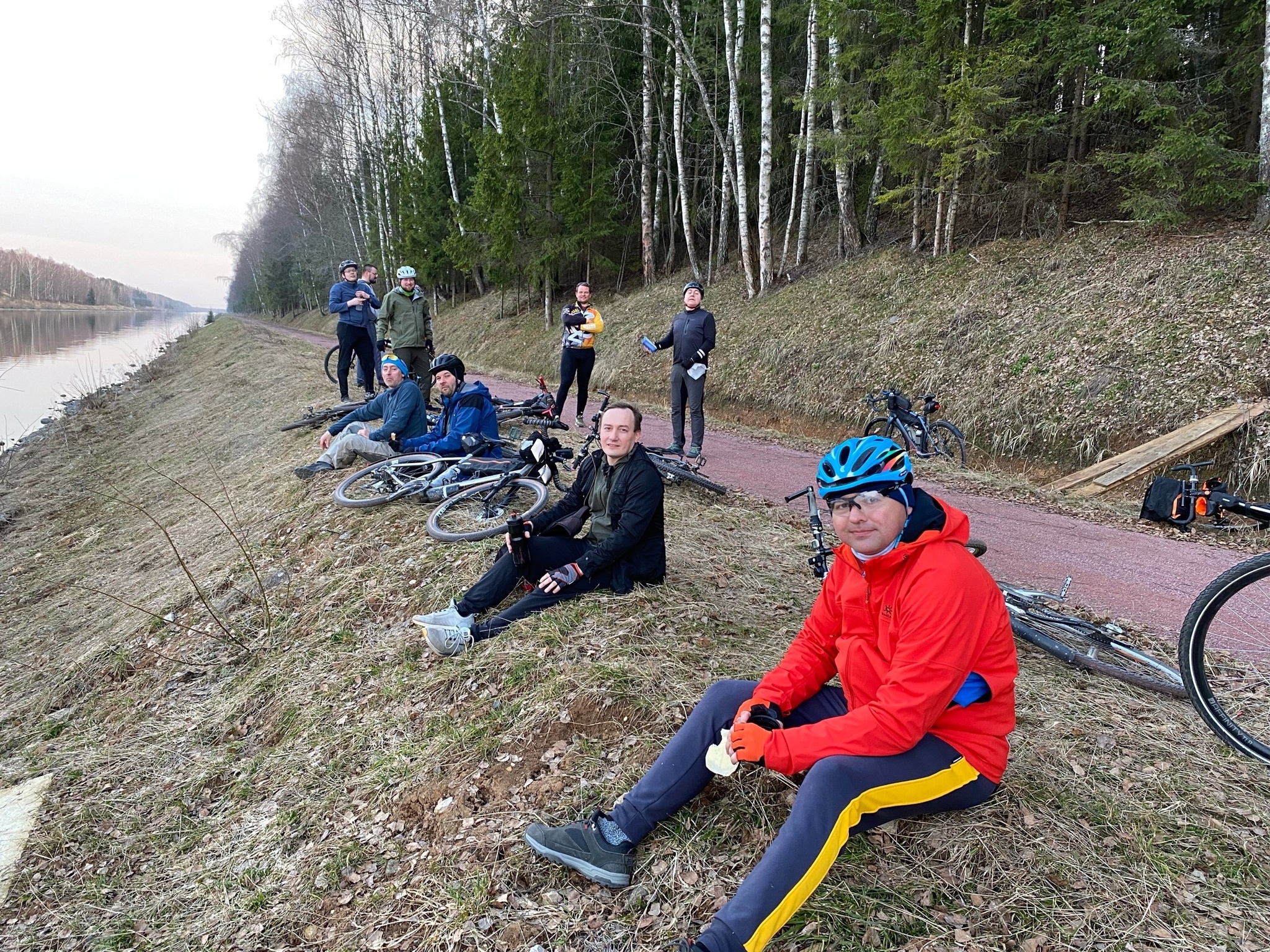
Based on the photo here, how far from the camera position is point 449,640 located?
402 cm

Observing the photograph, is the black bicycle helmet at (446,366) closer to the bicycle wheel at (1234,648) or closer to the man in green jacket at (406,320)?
the man in green jacket at (406,320)

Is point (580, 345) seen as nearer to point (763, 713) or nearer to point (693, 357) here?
point (693, 357)

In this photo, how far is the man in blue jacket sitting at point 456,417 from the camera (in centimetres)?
668

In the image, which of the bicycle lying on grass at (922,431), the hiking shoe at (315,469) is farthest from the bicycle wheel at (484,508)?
the bicycle lying on grass at (922,431)

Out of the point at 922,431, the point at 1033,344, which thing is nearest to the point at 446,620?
the point at 922,431

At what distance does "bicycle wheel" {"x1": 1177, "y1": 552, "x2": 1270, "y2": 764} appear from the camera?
3025 mm

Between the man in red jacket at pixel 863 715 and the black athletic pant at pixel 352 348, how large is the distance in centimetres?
941

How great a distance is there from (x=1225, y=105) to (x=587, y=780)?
15674mm

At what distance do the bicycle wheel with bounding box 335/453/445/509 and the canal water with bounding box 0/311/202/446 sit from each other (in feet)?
50.3

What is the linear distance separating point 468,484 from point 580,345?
3935 mm

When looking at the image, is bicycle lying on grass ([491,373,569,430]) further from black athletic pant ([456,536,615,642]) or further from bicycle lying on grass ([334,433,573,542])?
black athletic pant ([456,536,615,642])

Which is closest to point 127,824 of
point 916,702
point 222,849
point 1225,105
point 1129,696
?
point 222,849

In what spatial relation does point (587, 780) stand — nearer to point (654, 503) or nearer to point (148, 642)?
point (654, 503)

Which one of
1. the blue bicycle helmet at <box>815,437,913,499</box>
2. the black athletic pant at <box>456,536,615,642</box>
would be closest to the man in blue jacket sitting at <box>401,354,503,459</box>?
the black athletic pant at <box>456,536,615,642</box>
